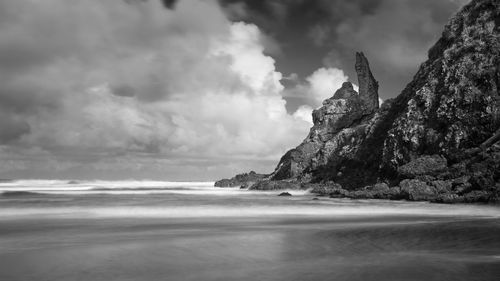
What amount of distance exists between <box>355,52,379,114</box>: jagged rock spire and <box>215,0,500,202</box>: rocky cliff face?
28.4m

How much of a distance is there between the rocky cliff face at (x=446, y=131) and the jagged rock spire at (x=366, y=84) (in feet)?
93.2

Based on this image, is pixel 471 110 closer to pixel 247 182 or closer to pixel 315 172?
pixel 315 172

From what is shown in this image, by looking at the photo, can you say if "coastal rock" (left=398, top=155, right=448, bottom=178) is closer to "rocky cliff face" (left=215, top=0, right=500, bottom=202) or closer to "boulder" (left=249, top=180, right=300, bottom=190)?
"rocky cliff face" (left=215, top=0, right=500, bottom=202)

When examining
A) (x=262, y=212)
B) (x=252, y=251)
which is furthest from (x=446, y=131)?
(x=252, y=251)

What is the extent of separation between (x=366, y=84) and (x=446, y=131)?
57495 mm

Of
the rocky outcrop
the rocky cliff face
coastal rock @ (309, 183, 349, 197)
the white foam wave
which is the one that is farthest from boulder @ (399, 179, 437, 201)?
the rocky outcrop

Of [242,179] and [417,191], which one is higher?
[242,179]

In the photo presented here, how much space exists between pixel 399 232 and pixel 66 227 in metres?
18.3

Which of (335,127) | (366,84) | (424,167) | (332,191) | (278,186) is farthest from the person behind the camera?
(366,84)

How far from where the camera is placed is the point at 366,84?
365ft

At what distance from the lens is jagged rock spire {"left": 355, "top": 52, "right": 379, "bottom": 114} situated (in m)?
109

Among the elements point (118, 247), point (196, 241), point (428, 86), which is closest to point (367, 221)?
point (196, 241)

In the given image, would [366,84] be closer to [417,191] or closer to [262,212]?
[417,191]

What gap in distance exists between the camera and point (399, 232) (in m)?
21.0
